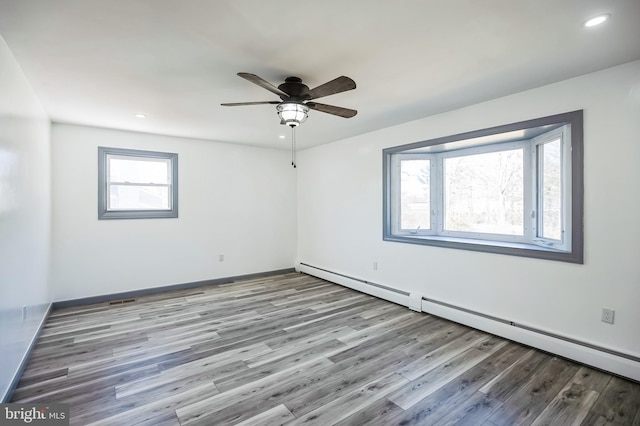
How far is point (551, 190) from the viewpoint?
323 cm

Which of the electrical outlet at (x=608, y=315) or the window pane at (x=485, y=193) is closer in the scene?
the electrical outlet at (x=608, y=315)

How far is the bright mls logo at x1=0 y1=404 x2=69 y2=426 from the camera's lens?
1830 mm

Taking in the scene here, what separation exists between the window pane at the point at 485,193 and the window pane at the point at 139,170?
4.47 m

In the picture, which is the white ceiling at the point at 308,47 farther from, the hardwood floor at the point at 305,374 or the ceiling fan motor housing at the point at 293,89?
the hardwood floor at the point at 305,374

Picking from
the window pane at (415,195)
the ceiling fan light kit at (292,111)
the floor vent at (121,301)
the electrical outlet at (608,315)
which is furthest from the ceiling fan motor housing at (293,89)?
the floor vent at (121,301)

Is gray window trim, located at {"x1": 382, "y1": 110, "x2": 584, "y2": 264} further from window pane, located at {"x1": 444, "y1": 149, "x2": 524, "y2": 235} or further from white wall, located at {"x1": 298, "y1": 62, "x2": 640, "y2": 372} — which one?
window pane, located at {"x1": 444, "y1": 149, "x2": 524, "y2": 235}

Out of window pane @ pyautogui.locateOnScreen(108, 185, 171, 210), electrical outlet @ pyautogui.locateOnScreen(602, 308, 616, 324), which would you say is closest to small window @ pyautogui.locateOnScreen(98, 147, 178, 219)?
window pane @ pyautogui.locateOnScreen(108, 185, 171, 210)

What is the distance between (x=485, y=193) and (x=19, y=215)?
4862 mm

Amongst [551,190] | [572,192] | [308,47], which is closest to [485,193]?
[551,190]

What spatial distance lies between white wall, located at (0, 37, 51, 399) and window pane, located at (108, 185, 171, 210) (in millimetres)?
1092

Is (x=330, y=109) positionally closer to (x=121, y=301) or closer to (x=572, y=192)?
(x=572, y=192)

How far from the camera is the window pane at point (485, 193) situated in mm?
3656

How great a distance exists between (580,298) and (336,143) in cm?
391

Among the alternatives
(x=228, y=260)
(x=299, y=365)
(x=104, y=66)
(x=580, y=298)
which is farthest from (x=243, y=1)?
(x=228, y=260)
